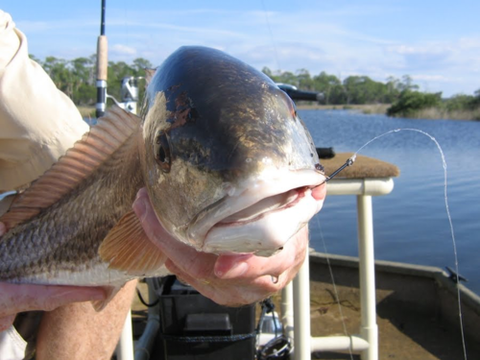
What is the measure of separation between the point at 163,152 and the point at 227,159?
25cm

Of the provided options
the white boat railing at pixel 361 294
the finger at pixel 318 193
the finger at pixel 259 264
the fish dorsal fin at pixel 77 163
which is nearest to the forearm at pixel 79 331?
the fish dorsal fin at pixel 77 163

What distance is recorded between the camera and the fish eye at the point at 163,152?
3.69ft

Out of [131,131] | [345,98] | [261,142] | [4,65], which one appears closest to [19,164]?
[4,65]

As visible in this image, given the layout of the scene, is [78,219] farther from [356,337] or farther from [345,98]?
[345,98]

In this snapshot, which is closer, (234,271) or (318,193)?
(318,193)

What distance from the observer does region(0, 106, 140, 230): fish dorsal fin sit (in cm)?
170

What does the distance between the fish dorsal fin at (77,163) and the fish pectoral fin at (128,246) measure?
1.15ft

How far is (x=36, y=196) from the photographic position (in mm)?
2061

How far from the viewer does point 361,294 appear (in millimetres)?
3287

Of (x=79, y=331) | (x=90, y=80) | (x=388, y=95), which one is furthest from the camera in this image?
(x=388, y=95)

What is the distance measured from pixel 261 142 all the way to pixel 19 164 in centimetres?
194

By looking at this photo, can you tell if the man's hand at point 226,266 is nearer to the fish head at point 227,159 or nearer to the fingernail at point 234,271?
the fingernail at point 234,271

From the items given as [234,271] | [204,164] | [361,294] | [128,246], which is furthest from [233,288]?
[361,294]

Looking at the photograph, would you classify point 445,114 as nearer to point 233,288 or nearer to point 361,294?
point 361,294
